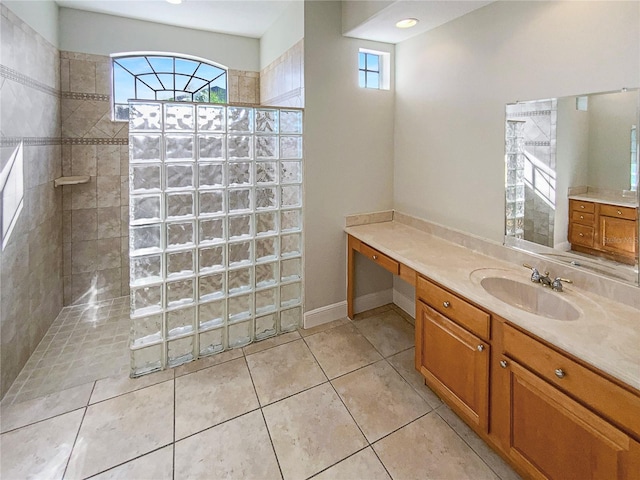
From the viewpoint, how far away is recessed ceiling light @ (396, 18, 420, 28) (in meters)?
2.30

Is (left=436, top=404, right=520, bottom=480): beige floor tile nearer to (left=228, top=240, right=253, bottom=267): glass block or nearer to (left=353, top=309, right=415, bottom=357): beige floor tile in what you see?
(left=353, top=309, right=415, bottom=357): beige floor tile

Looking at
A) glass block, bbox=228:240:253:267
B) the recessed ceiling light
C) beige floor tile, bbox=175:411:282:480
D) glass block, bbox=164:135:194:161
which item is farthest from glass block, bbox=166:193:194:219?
the recessed ceiling light

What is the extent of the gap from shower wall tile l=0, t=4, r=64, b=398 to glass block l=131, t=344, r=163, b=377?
70cm

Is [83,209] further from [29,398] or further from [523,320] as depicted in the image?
[523,320]

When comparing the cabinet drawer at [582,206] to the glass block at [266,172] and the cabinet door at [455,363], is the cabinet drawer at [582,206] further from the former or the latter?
the glass block at [266,172]

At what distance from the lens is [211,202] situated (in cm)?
231

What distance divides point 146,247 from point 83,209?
1449mm

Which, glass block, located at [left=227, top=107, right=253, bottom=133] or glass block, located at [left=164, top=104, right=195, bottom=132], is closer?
glass block, located at [left=164, top=104, right=195, bottom=132]

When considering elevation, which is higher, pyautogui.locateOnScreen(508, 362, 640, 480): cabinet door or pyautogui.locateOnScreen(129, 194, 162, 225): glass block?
pyautogui.locateOnScreen(129, 194, 162, 225): glass block

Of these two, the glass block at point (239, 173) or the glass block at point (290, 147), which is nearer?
the glass block at point (239, 173)

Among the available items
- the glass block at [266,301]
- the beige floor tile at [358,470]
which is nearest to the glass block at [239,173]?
the glass block at [266,301]

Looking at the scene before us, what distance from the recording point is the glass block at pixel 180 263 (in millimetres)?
2236

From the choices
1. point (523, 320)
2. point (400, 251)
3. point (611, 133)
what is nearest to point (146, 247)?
point (400, 251)

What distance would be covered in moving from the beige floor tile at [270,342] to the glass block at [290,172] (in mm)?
1260
